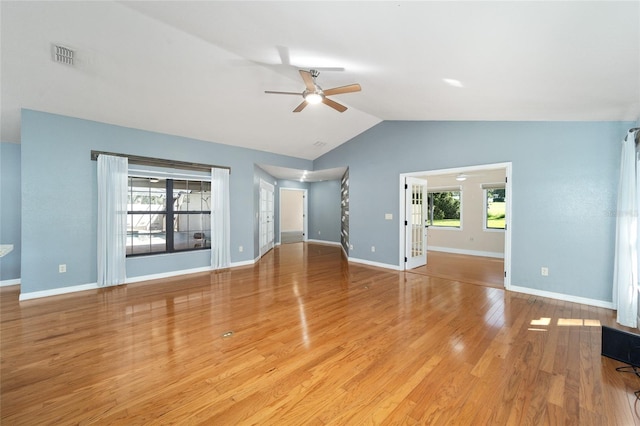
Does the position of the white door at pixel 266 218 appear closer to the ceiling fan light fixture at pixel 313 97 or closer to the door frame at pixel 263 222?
the door frame at pixel 263 222

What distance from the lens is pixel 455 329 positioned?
9.30ft

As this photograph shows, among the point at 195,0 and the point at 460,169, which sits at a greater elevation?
the point at 195,0

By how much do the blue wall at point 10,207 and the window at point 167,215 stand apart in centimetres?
215

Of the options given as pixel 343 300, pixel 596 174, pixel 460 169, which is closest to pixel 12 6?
pixel 343 300

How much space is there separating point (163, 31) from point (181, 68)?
0.63 metres

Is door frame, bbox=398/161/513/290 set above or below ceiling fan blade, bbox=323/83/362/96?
below

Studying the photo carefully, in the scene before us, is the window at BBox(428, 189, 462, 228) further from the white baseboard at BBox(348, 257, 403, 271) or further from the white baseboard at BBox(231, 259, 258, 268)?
the white baseboard at BBox(231, 259, 258, 268)

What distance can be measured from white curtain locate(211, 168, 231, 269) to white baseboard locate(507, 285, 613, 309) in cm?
542

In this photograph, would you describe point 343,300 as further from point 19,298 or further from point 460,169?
point 19,298

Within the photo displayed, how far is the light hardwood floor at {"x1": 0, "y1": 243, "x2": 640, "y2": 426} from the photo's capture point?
5.47 feet

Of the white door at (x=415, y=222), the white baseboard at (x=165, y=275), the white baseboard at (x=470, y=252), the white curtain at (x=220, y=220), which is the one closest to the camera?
the white baseboard at (x=165, y=275)

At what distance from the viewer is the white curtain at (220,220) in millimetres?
5441

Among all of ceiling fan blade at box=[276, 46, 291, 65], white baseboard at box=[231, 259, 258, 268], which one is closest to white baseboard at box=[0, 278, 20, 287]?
white baseboard at box=[231, 259, 258, 268]

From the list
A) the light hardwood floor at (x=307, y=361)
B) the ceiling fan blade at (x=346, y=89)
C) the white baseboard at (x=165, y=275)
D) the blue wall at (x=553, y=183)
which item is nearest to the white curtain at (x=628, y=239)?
the light hardwood floor at (x=307, y=361)
